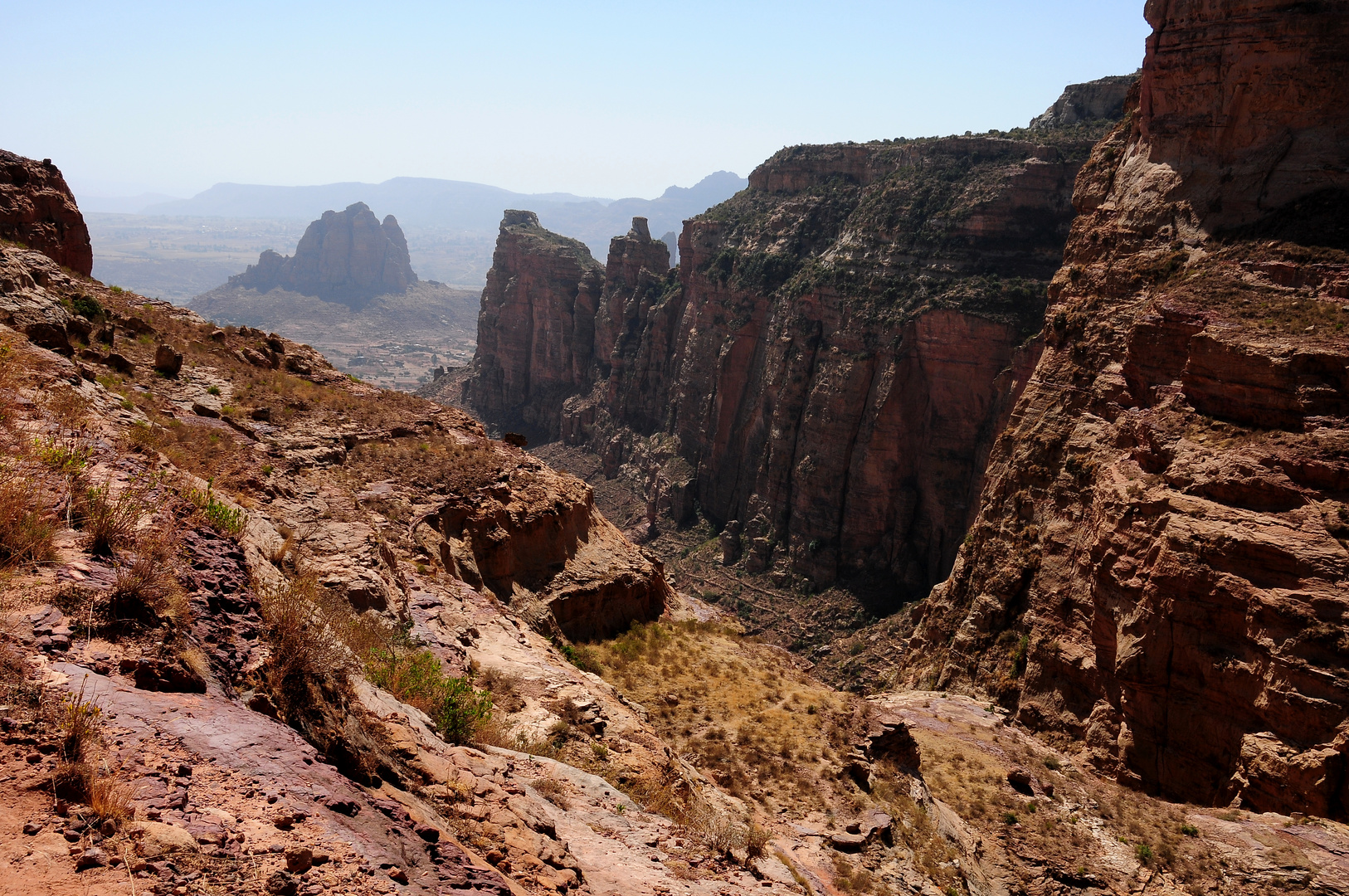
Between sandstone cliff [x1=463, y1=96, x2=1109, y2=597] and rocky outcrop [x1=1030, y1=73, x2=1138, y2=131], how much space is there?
575 centimetres

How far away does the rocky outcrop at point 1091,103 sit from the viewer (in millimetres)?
57469

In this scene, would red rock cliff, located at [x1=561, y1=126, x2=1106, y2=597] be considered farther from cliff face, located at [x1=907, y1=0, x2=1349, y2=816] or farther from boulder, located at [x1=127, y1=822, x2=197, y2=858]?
boulder, located at [x1=127, y1=822, x2=197, y2=858]

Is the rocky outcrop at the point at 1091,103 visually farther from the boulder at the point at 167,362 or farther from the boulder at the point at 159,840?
the boulder at the point at 159,840

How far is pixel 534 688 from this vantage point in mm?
11969

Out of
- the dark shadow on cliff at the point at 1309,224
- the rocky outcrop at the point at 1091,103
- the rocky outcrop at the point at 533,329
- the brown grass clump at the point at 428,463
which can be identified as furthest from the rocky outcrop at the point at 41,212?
the rocky outcrop at the point at 533,329

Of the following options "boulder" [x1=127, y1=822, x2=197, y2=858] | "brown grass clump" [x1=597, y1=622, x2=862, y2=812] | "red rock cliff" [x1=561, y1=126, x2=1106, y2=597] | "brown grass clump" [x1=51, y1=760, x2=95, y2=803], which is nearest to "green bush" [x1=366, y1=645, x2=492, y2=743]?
"boulder" [x1=127, y1=822, x2=197, y2=858]

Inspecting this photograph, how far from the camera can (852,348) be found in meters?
54.9

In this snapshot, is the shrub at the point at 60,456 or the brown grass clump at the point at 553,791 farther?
the brown grass clump at the point at 553,791

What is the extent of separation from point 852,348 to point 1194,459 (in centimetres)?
3686

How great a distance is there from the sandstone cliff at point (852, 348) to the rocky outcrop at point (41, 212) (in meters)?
41.3

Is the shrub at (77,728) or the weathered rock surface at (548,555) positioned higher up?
the shrub at (77,728)

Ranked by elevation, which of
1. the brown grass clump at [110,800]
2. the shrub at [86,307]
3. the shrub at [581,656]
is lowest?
the shrub at [581,656]

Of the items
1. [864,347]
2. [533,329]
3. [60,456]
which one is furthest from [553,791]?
[533,329]

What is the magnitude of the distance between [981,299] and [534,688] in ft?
143
